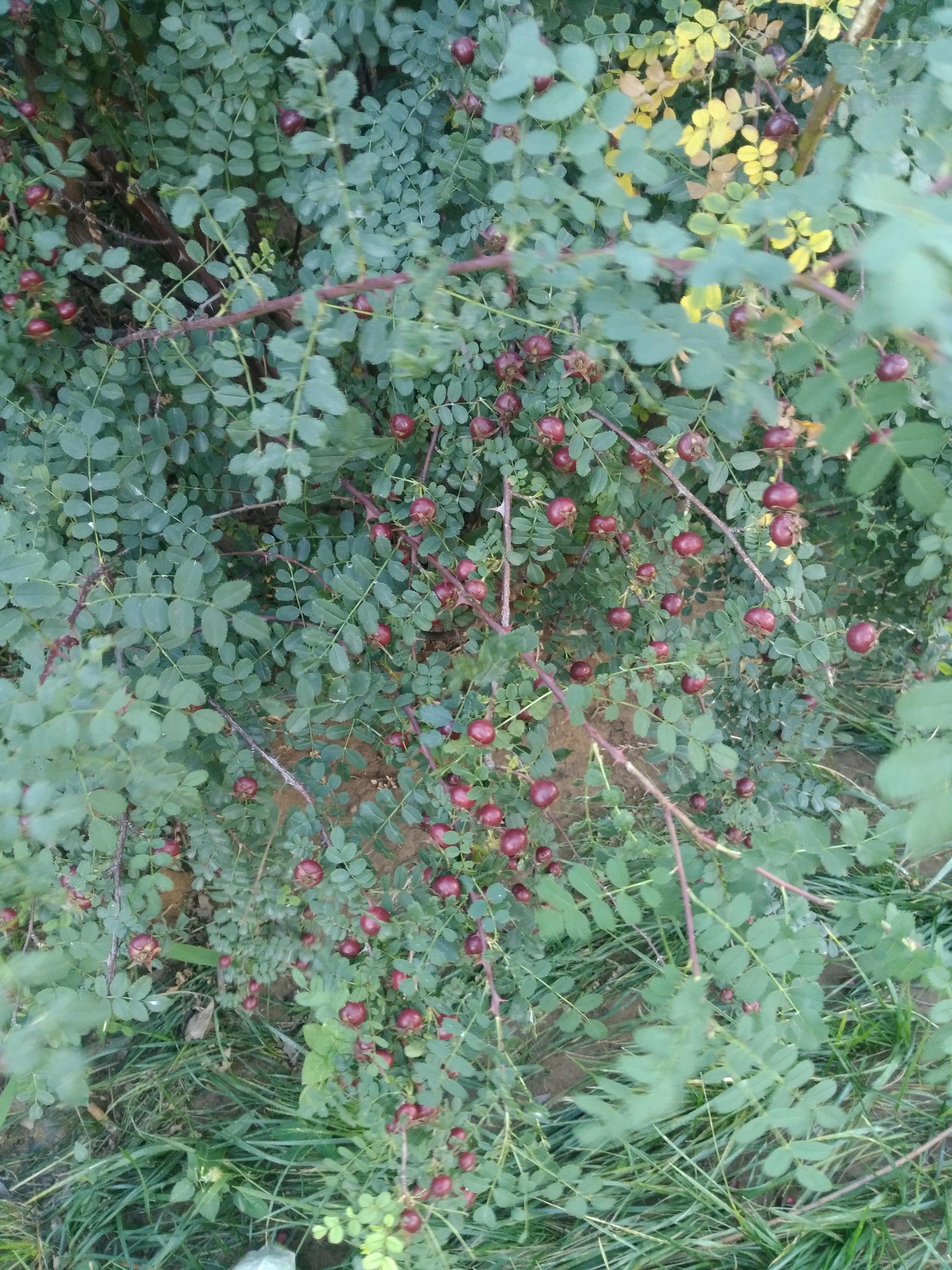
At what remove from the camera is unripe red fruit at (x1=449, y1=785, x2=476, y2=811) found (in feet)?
3.73

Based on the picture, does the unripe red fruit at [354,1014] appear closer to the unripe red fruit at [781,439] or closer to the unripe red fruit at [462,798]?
the unripe red fruit at [462,798]

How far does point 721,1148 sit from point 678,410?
152cm

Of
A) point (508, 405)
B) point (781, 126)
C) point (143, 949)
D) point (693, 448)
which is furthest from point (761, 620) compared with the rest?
point (143, 949)

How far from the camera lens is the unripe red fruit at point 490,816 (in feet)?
3.65

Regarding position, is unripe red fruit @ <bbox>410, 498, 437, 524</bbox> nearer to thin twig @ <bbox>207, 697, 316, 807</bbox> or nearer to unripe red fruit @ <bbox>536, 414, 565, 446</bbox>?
unripe red fruit @ <bbox>536, 414, 565, 446</bbox>

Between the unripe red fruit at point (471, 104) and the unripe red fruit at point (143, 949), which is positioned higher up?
the unripe red fruit at point (471, 104)

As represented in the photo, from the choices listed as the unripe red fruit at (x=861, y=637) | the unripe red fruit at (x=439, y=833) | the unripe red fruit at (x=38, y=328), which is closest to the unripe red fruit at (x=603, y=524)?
the unripe red fruit at (x=861, y=637)

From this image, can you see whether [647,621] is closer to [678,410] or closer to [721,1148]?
[678,410]

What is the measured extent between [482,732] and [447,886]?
25 cm

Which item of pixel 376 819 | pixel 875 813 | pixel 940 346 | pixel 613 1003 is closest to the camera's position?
pixel 940 346

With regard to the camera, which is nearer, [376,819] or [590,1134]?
[590,1134]

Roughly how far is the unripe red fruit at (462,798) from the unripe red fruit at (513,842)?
0.22 feet

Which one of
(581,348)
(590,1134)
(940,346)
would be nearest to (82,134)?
(581,348)

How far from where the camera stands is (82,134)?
139 cm
